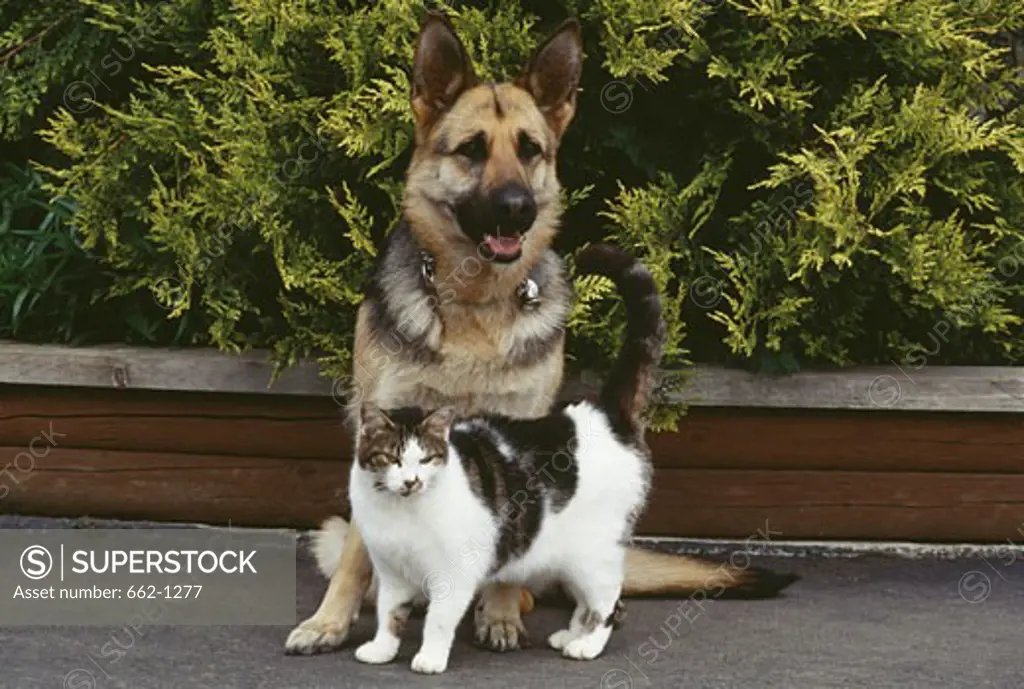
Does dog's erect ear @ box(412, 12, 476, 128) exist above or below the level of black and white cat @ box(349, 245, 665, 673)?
above

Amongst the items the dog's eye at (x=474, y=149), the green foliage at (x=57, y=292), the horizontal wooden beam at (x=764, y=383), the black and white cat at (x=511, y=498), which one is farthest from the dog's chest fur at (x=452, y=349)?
the green foliage at (x=57, y=292)

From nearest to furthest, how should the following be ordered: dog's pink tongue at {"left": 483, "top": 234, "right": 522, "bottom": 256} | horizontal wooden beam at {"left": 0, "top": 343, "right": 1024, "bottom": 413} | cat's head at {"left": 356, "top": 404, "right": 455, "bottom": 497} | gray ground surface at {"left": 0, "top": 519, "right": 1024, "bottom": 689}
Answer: cat's head at {"left": 356, "top": 404, "right": 455, "bottom": 497} → gray ground surface at {"left": 0, "top": 519, "right": 1024, "bottom": 689} → dog's pink tongue at {"left": 483, "top": 234, "right": 522, "bottom": 256} → horizontal wooden beam at {"left": 0, "top": 343, "right": 1024, "bottom": 413}

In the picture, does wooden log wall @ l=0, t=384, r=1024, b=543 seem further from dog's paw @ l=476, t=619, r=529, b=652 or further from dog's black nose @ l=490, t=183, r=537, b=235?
dog's black nose @ l=490, t=183, r=537, b=235

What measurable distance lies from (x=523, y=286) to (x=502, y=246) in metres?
0.32

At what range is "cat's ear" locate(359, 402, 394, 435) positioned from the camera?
14.4 feet

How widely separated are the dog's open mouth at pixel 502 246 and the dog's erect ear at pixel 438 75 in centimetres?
43

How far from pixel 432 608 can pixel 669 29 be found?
252cm

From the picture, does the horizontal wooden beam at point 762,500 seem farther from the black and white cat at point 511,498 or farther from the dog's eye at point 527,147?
the dog's eye at point 527,147

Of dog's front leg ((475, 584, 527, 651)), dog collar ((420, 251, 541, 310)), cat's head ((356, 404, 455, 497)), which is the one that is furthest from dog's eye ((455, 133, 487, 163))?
dog's front leg ((475, 584, 527, 651))

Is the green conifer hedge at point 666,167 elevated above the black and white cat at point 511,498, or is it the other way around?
the green conifer hedge at point 666,167

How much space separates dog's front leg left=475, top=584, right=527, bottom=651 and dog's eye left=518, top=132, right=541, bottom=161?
1309 millimetres

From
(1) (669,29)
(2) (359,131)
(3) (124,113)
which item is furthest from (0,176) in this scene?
(1) (669,29)

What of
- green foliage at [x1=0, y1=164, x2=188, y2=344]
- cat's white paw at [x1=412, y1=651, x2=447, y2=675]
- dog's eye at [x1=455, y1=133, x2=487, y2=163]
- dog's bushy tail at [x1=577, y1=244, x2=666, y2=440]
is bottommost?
cat's white paw at [x1=412, y1=651, x2=447, y2=675]

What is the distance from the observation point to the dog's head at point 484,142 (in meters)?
4.63
